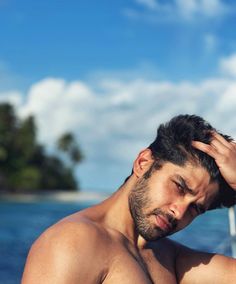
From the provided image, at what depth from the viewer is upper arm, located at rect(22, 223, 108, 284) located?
189cm

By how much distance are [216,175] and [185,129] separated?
20 cm

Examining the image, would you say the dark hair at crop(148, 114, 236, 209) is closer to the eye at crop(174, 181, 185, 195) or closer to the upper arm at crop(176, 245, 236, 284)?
the eye at crop(174, 181, 185, 195)

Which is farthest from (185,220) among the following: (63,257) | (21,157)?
(21,157)

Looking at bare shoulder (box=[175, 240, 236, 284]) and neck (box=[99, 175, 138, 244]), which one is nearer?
neck (box=[99, 175, 138, 244])

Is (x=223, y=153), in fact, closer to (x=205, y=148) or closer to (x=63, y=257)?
(x=205, y=148)

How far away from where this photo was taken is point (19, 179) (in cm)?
5919

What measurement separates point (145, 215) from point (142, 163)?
19 cm

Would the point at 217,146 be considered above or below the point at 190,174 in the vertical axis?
above

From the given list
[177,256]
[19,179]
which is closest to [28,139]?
[19,179]

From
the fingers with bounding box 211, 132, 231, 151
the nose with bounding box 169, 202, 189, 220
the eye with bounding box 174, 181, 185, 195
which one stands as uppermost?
the fingers with bounding box 211, 132, 231, 151

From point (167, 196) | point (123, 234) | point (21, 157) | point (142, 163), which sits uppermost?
point (21, 157)

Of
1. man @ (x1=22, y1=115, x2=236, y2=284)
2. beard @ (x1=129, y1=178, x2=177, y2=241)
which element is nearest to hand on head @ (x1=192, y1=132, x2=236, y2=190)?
man @ (x1=22, y1=115, x2=236, y2=284)

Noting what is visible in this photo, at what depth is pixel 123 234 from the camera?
2.25 meters

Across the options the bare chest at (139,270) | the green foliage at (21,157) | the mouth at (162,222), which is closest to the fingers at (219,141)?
the mouth at (162,222)
